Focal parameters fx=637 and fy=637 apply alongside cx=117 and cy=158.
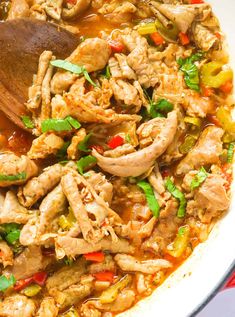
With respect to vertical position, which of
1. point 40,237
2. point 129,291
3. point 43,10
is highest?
point 43,10

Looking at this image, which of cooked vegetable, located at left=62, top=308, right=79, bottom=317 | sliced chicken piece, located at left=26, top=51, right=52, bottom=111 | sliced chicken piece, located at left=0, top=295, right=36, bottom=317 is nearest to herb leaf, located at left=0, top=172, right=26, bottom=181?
sliced chicken piece, located at left=26, top=51, right=52, bottom=111

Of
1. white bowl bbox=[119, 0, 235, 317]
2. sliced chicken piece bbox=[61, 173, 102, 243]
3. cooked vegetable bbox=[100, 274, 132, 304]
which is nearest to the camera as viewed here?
white bowl bbox=[119, 0, 235, 317]

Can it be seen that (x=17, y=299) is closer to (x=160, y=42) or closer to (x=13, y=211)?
(x=13, y=211)

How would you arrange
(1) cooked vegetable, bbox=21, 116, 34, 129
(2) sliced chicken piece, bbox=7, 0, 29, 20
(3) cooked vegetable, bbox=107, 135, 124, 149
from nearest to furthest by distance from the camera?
(3) cooked vegetable, bbox=107, 135, 124, 149 < (1) cooked vegetable, bbox=21, 116, 34, 129 < (2) sliced chicken piece, bbox=7, 0, 29, 20

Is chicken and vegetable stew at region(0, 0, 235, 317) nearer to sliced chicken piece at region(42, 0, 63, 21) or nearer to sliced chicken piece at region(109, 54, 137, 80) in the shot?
sliced chicken piece at region(109, 54, 137, 80)

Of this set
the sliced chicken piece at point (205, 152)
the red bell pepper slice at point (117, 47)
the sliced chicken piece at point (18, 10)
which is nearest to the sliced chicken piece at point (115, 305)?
the sliced chicken piece at point (205, 152)

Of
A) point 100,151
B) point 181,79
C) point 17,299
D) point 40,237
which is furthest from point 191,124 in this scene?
point 17,299
